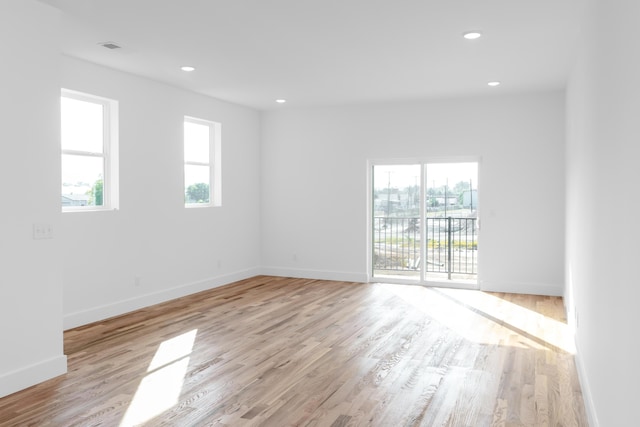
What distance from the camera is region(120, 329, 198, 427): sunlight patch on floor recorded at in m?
3.01

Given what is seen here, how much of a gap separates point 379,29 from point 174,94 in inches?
128

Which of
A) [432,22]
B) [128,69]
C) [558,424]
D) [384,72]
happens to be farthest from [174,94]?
[558,424]

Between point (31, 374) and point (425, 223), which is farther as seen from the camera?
point (425, 223)

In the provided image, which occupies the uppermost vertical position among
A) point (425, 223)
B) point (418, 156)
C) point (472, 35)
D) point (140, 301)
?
point (472, 35)

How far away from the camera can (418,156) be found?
730 centimetres

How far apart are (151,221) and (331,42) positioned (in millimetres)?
3125

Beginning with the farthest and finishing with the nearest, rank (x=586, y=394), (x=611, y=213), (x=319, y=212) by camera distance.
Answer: (x=319, y=212) < (x=586, y=394) < (x=611, y=213)

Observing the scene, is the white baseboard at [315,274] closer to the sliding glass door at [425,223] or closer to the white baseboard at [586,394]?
the sliding glass door at [425,223]

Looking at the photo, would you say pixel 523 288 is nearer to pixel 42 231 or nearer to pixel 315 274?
pixel 315 274

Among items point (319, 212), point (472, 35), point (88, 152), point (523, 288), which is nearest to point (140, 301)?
point (88, 152)

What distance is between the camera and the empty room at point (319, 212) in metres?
3.03

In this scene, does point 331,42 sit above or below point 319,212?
above

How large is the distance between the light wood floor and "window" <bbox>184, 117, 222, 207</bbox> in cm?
167

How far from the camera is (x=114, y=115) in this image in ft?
18.0
